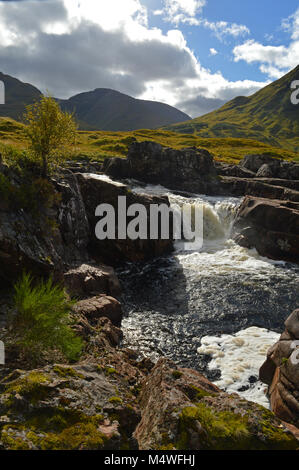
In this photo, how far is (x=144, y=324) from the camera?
19.8 m

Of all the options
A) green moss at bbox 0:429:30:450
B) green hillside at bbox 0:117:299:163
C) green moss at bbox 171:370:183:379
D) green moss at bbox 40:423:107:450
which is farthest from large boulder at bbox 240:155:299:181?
green moss at bbox 0:429:30:450

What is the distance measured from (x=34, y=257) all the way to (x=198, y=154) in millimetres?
50205

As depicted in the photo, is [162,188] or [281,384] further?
[162,188]

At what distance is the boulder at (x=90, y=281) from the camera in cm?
1973

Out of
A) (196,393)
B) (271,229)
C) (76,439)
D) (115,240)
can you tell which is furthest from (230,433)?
(271,229)

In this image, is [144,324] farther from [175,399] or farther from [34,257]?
[175,399]

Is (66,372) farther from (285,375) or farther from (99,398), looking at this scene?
(285,375)

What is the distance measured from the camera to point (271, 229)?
3369 centimetres

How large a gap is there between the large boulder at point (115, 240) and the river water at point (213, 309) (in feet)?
4.37

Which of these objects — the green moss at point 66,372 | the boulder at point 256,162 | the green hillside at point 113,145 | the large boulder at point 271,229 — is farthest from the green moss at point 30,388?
the boulder at point 256,162

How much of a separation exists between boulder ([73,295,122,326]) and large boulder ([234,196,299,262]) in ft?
67.1

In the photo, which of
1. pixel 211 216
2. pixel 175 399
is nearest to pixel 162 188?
pixel 211 216

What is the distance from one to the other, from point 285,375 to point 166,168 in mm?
49792

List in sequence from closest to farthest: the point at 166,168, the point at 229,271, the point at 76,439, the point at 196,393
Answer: the point at 76,439 → the point at 196,393 → the point at 229,271 → the point at 166,168
